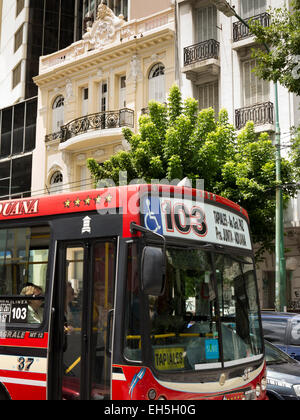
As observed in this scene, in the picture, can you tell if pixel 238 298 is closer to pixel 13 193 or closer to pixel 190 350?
pixel 190 350

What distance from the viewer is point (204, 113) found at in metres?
17.5

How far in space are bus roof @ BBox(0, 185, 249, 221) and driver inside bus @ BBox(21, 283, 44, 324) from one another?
81cm

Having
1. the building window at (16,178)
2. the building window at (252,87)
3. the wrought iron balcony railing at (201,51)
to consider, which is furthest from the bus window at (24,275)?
the building window at (16,178)

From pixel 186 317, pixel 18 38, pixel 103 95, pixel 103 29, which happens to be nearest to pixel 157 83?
pixel 103 95

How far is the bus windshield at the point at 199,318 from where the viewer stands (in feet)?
16.0

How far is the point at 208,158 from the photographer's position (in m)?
17.0

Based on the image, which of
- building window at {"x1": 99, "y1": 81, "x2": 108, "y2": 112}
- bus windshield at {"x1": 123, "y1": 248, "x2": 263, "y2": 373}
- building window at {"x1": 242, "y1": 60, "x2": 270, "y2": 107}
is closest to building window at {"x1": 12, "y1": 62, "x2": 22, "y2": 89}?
building window at {"x1": 99, "y1": 81, "x2": 108, "y2": 112}

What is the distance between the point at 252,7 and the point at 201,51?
8.91 feet

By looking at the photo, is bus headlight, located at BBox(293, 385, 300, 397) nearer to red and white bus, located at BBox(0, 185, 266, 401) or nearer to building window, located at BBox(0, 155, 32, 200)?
red and white bus, located at BBox(0, 185, 266, 401)

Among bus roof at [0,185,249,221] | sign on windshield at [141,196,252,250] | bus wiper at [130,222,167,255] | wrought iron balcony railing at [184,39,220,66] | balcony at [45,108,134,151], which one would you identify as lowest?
bus wiper at [130,222,167,255]

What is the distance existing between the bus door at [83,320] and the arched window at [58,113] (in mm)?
23108

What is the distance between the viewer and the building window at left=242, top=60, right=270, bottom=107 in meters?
21.1

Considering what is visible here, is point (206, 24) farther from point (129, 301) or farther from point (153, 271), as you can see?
point (153, 271)
